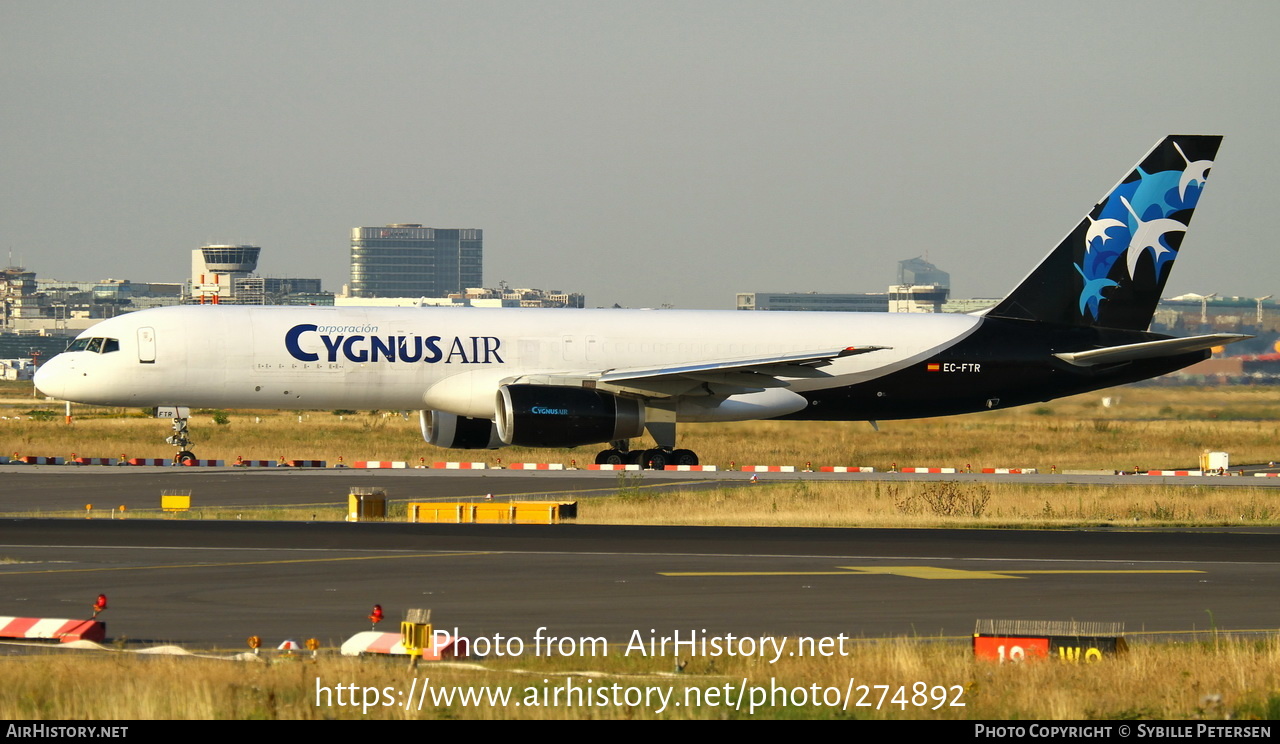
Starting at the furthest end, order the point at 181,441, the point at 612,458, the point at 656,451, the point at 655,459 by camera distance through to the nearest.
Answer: the point at 612,458 → the point at 656,451 → the point at 181,441 → the point at 655,459

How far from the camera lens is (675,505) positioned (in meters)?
30.9

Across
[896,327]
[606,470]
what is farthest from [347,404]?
[896,327]

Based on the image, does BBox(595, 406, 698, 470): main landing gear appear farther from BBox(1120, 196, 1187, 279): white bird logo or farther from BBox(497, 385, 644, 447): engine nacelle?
BBox(1120, 196, 1187, 279): white bird logo

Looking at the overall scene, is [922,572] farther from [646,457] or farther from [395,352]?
[395,352]

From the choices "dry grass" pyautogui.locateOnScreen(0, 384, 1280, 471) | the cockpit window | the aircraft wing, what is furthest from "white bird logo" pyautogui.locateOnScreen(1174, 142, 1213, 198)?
the cockpit window

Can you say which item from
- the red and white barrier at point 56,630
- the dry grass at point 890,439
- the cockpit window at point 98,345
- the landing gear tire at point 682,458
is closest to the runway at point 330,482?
the landing gear tire at point 682,458

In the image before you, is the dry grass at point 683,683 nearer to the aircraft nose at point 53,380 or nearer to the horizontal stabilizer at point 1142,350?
the aircraft nose at point 53,380

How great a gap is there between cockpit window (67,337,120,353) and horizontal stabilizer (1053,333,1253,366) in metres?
25.9

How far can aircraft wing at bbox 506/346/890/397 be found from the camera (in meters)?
38.4

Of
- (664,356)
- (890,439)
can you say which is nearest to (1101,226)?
(890,439)

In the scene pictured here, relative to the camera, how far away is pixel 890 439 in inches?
2009

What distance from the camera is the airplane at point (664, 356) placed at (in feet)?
126

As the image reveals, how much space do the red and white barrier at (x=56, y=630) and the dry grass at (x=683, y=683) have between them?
2.36 feet

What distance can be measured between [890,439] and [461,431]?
16650 millimetres
